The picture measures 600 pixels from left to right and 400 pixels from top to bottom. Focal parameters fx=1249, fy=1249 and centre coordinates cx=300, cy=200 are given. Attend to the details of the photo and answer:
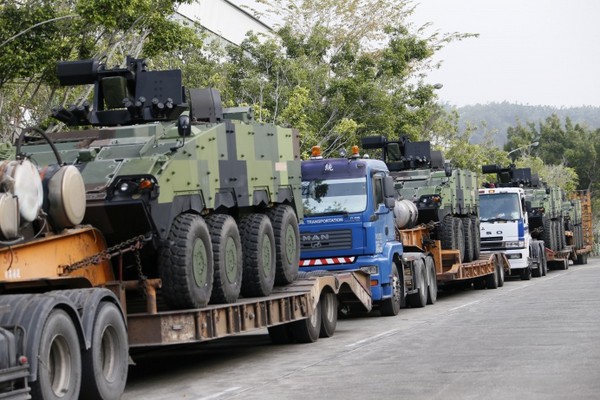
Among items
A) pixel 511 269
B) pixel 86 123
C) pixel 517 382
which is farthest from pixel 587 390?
pixel 511 269

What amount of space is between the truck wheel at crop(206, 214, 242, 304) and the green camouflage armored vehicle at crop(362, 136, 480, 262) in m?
13.0

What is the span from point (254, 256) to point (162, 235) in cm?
298

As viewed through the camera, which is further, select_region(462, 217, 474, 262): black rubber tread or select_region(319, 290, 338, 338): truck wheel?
select_region(462, 217, 474, 262): black rubber tread

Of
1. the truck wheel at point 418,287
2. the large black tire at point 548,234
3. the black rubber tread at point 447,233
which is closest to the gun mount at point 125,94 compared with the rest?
the truck wheel at point 418,287

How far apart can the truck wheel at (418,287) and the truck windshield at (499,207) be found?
33.6ft

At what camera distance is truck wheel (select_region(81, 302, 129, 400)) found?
1125cm

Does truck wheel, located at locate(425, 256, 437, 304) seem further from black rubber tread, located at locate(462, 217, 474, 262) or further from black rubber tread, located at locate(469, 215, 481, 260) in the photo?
→ black rubber tread, located at locate(469, 215, 481, 260)

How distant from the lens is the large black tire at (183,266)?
13.5m

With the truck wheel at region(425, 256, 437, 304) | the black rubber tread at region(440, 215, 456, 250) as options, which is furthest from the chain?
the black rubber tread at region(440, 215, 456, 250)

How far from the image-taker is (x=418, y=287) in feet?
84.3

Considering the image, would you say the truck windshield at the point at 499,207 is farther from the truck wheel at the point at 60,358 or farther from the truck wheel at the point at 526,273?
the truck wheel at the point at 60,358

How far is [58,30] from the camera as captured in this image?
2261 cm

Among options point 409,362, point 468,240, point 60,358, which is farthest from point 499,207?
point 60,358

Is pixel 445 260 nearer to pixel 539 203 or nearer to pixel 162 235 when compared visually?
pixel 539 203
